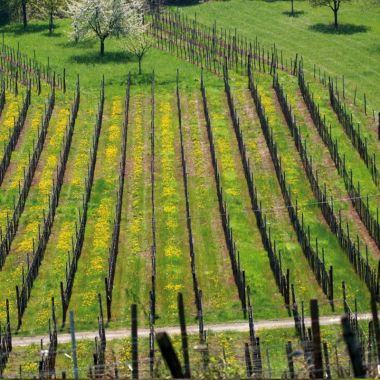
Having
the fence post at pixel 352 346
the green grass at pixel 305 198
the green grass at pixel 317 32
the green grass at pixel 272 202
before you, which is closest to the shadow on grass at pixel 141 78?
the green grass at pixel 272 202

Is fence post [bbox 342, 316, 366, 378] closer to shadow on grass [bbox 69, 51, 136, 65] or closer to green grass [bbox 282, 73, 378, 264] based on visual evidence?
green grass [bbox 282, 73, 378, 264]

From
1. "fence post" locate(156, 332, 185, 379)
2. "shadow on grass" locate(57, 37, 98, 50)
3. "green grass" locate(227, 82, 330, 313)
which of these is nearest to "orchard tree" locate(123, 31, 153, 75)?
"shadow on grass" locate(57, 37, 98, 50)

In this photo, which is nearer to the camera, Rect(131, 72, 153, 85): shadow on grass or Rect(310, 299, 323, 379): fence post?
Rect(310, 299, 323, 379): fence post

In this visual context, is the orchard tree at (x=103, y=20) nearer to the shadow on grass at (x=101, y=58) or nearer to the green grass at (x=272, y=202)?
the shadow on grass at (x=101, y=58)

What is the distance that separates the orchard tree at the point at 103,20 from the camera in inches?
5138

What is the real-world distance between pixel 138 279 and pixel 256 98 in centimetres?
3733

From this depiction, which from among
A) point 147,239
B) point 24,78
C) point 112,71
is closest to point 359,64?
point 112,71

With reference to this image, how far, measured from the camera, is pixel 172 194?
8662 cm

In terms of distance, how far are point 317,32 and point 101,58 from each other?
29.5 metres

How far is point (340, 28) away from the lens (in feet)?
461

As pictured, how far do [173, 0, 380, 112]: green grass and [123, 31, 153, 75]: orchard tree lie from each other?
14.7 metres

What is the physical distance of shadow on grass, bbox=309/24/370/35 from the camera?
13888 cm

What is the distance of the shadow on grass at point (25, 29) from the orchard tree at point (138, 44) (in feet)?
39.9

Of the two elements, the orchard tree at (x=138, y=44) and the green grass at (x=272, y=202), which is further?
the orchard tree at (x=138, y=44)
